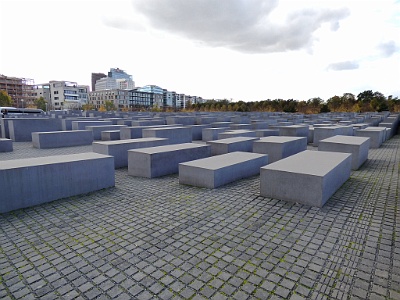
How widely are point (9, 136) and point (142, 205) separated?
18.7 m

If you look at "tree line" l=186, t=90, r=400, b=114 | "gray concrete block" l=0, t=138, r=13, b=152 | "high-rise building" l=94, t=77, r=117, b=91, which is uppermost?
"high-rise building" l=94, t=77, r=117, b=91

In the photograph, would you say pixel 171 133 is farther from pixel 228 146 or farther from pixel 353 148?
pixel 353 148

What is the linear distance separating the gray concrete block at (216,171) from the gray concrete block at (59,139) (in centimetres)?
1155

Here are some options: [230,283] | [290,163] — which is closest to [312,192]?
[290,163]

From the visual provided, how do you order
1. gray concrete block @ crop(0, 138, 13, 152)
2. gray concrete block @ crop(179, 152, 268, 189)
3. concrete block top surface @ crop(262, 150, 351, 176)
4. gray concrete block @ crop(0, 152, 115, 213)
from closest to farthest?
gray concrete block @ crop(0, 152, 115, 213), concrete block top surface @ crop(262, 150, 351, 176), gray concrete block @ crop(179, 152, 268, 189), gray concrete block @ crop(0, 138, 13, 152)

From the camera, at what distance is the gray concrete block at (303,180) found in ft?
21.1

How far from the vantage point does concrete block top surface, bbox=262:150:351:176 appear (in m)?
6.92

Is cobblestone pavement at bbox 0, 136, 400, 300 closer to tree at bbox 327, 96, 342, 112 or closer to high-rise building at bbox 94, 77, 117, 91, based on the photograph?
tree at bbox 327, 96, 342, 112

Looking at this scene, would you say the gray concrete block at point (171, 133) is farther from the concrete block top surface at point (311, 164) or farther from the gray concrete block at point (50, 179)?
the concrete block top surface at point (311, 164)

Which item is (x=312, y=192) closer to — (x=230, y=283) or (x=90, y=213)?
(x=230, y=283)

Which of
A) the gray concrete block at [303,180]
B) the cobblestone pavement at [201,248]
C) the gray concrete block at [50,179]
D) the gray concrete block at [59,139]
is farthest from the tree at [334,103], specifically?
the gray concrete block at [50,179]

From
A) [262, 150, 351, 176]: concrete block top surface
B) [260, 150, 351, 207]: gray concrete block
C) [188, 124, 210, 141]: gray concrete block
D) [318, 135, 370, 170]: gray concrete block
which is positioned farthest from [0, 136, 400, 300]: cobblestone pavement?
[188, 124, 210, 141]: gray concrete block

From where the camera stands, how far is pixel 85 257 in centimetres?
435

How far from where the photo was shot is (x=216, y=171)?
7.94 m
